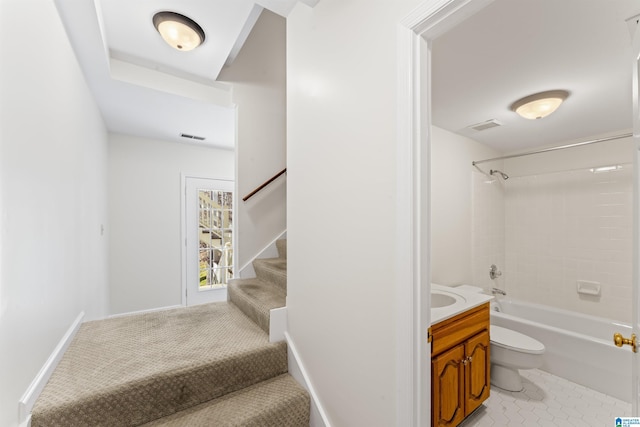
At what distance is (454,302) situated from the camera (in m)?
1.96

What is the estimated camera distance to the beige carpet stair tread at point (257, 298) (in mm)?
1795

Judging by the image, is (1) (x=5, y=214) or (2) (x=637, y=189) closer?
(2) (x=637, y=189)

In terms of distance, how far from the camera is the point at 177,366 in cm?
136

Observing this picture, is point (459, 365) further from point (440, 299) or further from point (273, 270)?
point (273, 270)

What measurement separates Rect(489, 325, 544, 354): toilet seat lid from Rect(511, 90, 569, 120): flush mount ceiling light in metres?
1.80

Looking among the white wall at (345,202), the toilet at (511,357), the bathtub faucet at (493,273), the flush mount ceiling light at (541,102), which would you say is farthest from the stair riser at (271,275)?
the bathtub faucet at (493,273)

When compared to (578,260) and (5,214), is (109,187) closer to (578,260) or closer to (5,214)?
(5,214)

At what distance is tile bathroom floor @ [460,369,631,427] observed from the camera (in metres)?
1.86

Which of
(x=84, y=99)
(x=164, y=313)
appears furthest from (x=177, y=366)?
(x=84, y=99)

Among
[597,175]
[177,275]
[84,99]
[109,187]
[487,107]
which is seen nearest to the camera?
[84,99]

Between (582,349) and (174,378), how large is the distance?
3.05 m

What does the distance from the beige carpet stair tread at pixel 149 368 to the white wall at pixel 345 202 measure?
331mm

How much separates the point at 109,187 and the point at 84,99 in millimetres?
1563

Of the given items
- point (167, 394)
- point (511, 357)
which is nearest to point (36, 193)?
point (167, 394)
